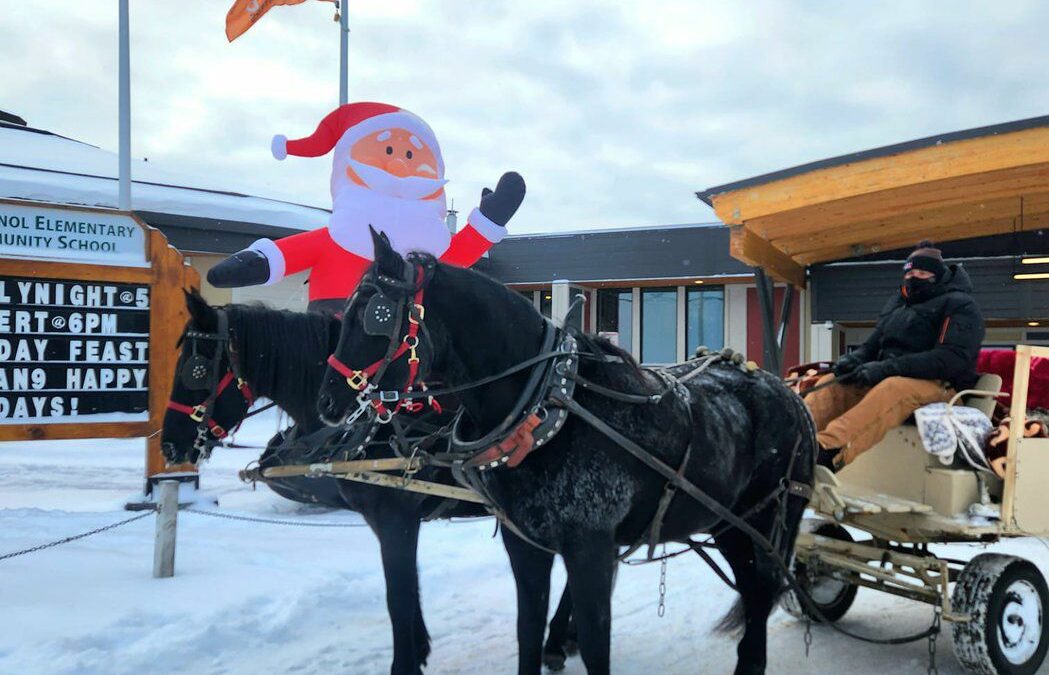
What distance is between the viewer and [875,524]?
15.1 ft

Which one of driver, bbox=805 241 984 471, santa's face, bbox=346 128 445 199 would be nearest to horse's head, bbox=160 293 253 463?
santa's face, bbox=346 128 445 199

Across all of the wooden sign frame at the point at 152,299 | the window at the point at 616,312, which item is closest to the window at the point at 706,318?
the window at the point at 616,312

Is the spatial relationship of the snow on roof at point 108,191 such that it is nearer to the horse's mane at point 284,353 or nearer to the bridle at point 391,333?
the horse's mane at point 284,353

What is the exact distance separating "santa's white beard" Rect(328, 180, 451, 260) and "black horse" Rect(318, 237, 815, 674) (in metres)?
2.55

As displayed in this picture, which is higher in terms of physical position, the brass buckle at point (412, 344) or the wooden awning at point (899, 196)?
the wooden awning at point (899, 196)

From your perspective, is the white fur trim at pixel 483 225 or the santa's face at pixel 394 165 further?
the white fur trim at pixel 483 225

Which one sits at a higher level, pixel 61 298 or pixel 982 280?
pixel 982 280

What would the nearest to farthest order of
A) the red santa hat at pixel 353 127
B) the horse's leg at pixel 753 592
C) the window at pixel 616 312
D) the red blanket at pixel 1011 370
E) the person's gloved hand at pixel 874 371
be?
1. the horse's leg at pixel 753 592
2. the person's gloved hand at pixel 874 371
3. the red blanket at pixel 1011 370
4. the red santa hat at pixel 353 127
5. the window at pixel 616 312

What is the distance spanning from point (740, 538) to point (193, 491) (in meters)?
5.35

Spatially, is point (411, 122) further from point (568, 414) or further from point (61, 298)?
point (568, 414)

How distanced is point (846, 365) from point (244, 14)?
7724 millimetres

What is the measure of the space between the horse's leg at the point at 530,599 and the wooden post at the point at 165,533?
310cm

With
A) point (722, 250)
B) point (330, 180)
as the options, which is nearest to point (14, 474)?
point (330, 180)

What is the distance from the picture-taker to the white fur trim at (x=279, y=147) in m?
5.95
